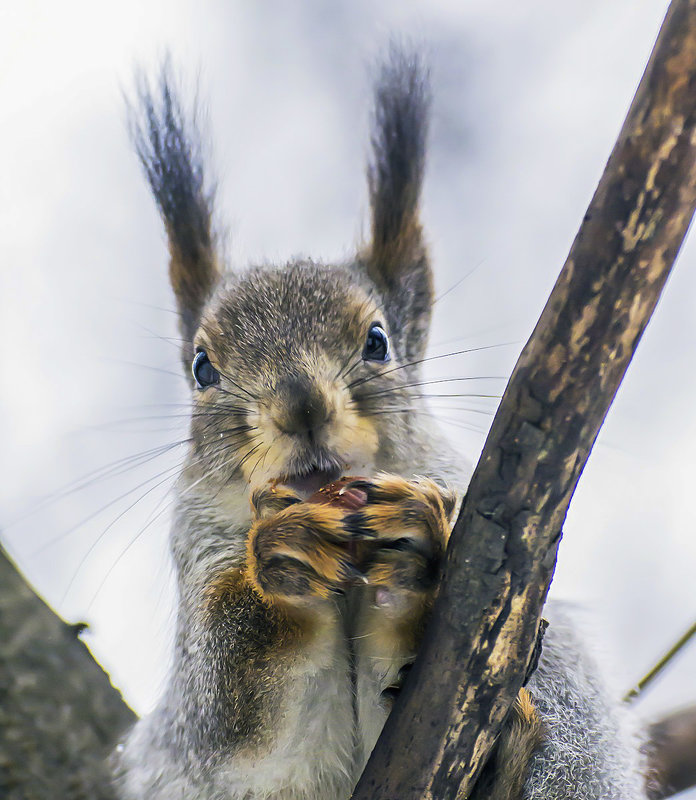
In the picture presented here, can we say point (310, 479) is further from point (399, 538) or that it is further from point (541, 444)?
point (541, 444)

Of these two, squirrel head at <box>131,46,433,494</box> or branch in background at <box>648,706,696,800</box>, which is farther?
branch in background at <box>648,706,696,800</box>

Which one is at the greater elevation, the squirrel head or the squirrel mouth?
the squirrel head

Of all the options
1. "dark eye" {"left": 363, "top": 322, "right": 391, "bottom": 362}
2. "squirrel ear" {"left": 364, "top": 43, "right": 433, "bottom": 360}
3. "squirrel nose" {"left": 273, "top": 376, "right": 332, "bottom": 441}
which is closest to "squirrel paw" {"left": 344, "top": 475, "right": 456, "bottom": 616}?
"squirrel nose" {"left": 273, "top": 376, "right": 332, "bottom": 441}

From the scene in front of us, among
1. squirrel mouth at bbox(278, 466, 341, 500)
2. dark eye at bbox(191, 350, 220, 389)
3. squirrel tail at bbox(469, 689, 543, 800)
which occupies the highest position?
dark eye at bbox(191, 350, 220, 389)

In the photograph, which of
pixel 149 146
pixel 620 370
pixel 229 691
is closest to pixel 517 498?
pixel 620 370

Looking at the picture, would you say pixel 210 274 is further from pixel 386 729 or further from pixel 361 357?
pixel 386 729

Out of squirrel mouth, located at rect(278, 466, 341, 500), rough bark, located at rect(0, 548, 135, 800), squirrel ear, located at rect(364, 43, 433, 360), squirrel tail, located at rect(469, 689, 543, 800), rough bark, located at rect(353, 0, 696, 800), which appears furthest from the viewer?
squirrel ear, located at rect(364, 43, 433, 360)

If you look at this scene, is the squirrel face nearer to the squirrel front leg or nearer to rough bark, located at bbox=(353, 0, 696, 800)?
the squirrel front leg
